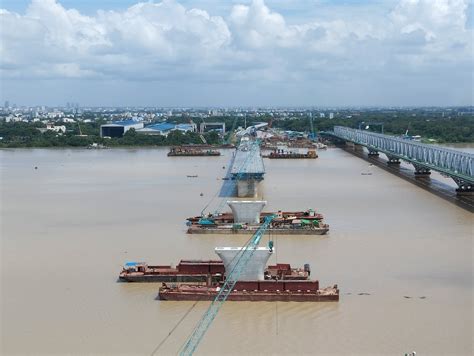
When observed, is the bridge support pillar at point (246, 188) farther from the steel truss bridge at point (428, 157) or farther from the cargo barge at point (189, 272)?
the cargo barge at point (189, 272)

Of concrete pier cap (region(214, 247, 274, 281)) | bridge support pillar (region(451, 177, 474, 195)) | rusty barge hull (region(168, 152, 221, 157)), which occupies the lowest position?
rusty barge hull (region(168, 152, 221, 157))

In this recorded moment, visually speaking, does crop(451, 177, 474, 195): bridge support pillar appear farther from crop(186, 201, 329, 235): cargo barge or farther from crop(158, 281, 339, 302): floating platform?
crop(158, 281, 339, 302): floating platform

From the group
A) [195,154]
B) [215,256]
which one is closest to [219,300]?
[215,256]

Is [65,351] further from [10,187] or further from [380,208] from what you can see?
[10,187]

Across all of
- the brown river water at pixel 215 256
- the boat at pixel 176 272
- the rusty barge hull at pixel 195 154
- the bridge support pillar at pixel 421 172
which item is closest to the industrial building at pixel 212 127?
the rusty barge hull at pixel 195 154

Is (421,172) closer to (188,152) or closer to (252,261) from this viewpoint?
(252,261)

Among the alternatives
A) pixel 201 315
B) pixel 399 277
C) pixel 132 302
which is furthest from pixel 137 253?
pixel 399 277

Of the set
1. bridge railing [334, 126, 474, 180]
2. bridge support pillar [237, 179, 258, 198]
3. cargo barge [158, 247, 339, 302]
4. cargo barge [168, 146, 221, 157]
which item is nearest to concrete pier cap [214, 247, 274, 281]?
cargo barge [158, 247, 339, 302]
